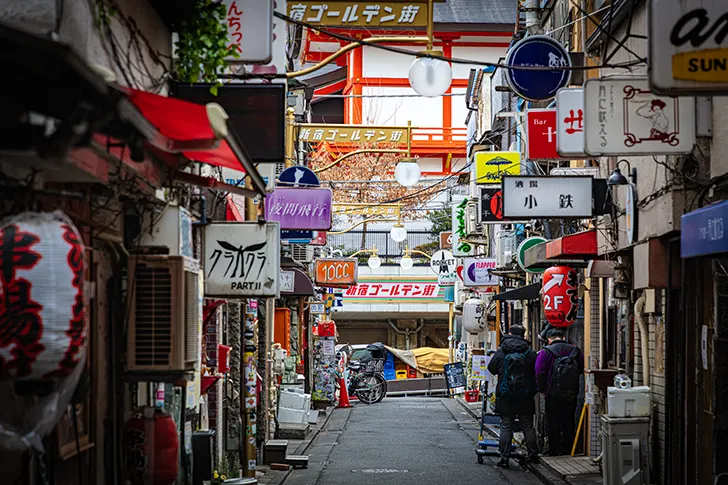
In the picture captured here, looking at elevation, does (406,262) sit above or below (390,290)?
above

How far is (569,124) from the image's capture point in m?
14.4

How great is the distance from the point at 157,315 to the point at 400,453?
43.4 feet

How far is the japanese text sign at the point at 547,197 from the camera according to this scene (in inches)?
651

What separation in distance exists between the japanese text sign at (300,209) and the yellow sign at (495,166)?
9394mm

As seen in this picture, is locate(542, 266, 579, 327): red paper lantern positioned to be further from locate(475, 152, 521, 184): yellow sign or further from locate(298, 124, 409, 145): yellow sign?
locate(475, 152, 521, 184): yellow sign

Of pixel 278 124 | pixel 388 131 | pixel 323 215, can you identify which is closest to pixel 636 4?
A: pixel 278 124

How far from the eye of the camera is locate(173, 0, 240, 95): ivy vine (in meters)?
10.7

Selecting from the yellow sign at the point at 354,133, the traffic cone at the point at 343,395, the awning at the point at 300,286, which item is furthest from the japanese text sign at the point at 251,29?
the traffic cone at the point at 343,395

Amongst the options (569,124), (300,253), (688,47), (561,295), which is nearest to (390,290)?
(300,253)

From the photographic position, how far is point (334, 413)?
3572 centimetres

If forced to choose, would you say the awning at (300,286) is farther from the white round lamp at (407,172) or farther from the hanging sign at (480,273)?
the hanging sign at (480,273)

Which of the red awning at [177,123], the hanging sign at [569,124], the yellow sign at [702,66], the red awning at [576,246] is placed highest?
the hanging sign at [569,124]

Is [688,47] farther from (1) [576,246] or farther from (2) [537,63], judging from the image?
(1) [576,246]

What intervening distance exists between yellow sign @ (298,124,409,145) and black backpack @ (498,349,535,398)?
6.56 meters
